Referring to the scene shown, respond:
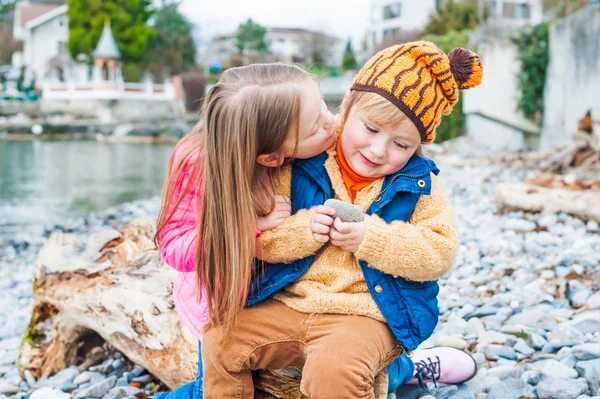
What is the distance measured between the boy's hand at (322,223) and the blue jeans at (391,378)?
645 millimetres

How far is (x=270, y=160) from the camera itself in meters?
1.85

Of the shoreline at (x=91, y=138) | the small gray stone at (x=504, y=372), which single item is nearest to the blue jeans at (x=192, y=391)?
the small gray stone at (x=504, y=372)

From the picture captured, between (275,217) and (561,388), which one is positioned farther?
(561,388)

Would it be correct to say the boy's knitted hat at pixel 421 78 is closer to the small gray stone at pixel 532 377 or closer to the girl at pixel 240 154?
the girl at pixel 240 154

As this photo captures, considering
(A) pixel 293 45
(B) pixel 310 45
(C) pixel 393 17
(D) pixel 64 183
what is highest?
(C) pixel 393 17

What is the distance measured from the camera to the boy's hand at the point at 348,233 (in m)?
1.75

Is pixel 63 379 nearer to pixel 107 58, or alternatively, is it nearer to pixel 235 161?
pixel 235 161

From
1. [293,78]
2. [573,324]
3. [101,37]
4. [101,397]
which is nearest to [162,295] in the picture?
[101,397]

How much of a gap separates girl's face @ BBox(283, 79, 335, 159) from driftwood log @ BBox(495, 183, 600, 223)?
373cm

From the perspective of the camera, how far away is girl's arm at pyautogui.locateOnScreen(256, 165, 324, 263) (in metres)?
1.81

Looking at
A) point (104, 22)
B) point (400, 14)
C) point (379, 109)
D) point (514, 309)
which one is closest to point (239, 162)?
point (379, 109)

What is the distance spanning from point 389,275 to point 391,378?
1.72 feet

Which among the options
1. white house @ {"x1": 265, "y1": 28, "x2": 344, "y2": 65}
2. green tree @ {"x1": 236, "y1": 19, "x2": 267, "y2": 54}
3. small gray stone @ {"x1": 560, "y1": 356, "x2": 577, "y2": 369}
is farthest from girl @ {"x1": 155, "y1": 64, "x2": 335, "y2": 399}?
green tree @ {"x1": 236, "y1": 19, "x2": 267, "y2": 54}

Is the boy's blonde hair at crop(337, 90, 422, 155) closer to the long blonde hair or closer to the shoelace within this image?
the long blonde hair
